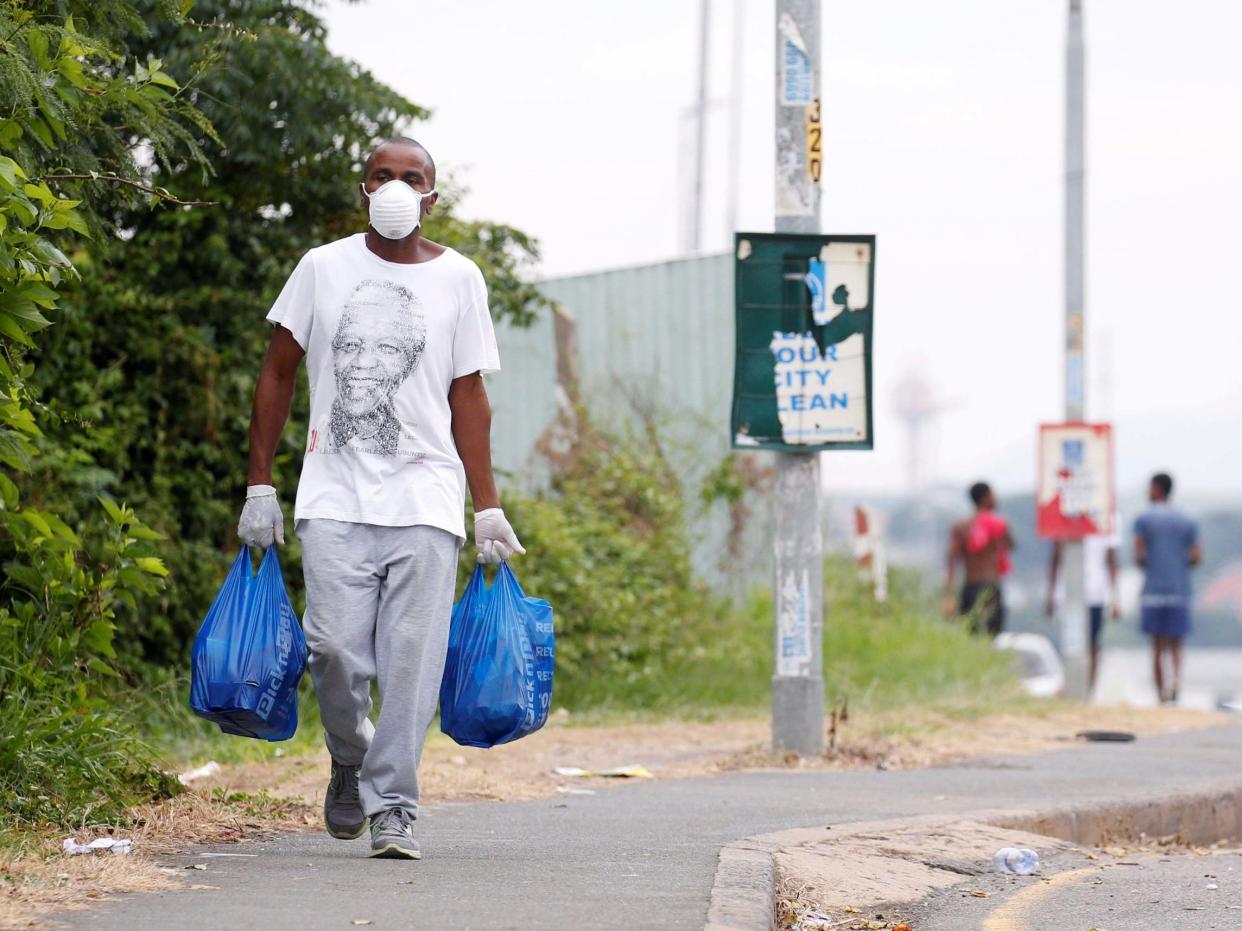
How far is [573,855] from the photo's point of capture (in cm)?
563

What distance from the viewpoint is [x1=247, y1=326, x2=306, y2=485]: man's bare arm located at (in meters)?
5.32

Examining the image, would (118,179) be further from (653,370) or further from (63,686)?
(653,370)

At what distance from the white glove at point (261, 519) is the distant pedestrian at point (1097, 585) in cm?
1126

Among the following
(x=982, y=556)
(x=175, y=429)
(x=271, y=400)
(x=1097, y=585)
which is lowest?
(x=1097, y=585)

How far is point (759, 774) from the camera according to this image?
28.0 feet

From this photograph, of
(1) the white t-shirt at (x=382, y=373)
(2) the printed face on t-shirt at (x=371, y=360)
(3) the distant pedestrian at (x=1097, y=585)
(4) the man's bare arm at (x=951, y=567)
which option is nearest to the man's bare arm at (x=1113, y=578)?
(3) the distant pedestrian at (x=1097, y=585)

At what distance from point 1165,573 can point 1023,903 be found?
1037 centimetres

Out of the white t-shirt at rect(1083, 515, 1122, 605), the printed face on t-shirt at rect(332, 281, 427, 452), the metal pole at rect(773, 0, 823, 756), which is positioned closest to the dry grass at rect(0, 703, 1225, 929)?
the metal pole at rect(773, 0, 823, 756)

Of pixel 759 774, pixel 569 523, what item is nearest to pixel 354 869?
pixel 759 774

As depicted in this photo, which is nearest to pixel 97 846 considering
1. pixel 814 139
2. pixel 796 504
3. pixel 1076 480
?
pixel 796 504

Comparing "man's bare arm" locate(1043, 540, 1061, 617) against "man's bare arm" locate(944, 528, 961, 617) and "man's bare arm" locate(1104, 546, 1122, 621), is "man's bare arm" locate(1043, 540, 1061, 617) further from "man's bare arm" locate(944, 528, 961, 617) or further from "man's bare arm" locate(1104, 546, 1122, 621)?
"man's bare arm" locate(944, 528, 961, 617)

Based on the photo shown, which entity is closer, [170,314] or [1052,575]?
[170,314]

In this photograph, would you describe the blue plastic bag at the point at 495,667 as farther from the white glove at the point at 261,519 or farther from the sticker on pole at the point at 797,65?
the sticker on pole at the point at 797,65

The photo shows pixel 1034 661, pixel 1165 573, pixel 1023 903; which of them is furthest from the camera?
pixel 1034 661
